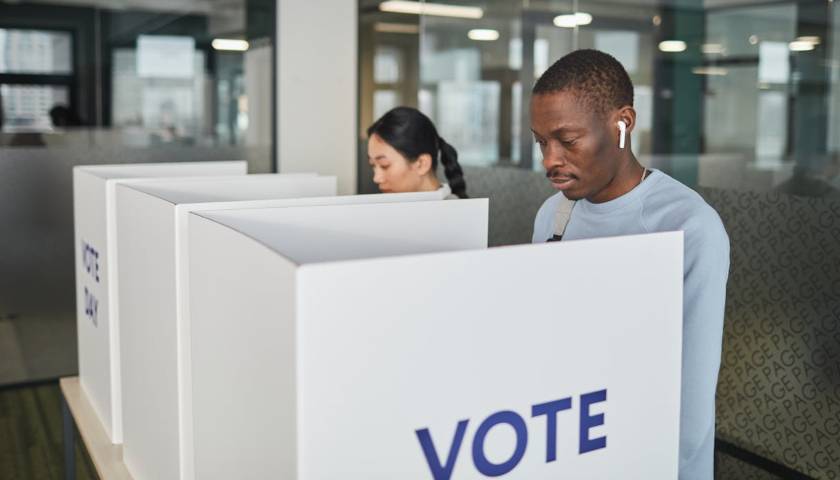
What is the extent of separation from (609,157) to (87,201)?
97cm

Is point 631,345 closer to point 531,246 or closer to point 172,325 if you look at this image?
point 531,246

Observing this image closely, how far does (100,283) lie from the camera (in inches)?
57.9

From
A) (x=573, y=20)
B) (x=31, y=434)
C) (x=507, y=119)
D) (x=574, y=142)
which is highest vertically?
(x=573, y=20)

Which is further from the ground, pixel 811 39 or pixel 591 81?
pixel 811 39

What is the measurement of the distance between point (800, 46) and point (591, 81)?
1.30 metres

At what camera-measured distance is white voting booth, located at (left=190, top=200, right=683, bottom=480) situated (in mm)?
677

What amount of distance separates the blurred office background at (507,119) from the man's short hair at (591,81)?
1043 millimetres

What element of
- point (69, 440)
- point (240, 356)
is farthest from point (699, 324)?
point (69, 440)

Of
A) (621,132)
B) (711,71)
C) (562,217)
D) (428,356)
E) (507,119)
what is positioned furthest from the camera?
(507,119)

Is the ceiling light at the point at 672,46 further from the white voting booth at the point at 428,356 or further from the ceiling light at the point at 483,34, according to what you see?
the white voting booth at the point at 428,356

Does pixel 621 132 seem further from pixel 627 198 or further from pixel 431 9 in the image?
pixel 431 9

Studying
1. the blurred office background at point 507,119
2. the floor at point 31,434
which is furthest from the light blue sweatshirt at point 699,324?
the floor at point 31,434

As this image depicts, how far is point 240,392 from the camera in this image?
→ 2.60 feet

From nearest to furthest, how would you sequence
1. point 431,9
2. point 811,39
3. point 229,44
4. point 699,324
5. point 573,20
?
1. point 699,324
2. point 811,39
3. point 573,20
4. point 431,9
5. point 229,44
